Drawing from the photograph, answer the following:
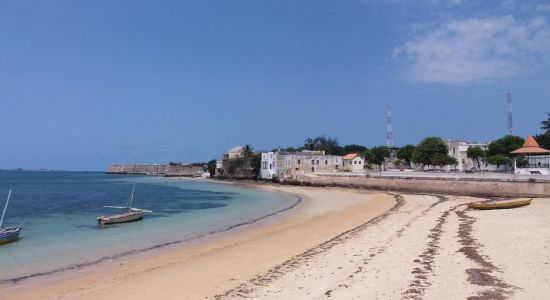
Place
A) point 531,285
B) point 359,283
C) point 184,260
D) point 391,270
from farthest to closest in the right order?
1. point 184,260
2. point 391,270
3. point 359,283
4. point 531,285

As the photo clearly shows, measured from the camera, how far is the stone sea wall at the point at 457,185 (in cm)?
3578

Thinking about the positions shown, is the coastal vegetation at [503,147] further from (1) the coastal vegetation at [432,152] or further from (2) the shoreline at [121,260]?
(2) the shoreline at [121,260]

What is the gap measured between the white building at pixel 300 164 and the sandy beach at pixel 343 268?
64.2 meters

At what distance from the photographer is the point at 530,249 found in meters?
12.7

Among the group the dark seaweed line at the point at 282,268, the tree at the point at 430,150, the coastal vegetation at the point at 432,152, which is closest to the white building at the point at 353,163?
the coastal vegetation at the point at 432,152

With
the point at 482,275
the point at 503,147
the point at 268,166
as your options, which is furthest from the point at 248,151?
the point at 482,275

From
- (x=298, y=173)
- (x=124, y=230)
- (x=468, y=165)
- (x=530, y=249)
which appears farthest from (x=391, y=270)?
(x=468, y=165)

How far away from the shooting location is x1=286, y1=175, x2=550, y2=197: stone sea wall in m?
35.8

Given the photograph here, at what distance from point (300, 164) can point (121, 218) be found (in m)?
60.2

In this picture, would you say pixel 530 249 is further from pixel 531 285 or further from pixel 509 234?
pixel 531 285

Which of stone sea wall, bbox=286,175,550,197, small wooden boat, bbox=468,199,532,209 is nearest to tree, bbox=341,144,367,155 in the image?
stone sea wall, bbox=286,175,550,197

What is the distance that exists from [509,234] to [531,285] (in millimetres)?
7056

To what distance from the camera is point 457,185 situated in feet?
141

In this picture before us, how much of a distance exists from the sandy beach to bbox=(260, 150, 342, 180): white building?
211 ft
